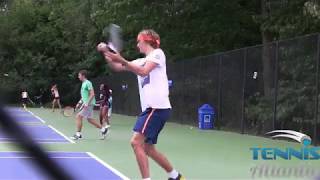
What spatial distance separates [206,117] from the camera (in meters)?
23.0

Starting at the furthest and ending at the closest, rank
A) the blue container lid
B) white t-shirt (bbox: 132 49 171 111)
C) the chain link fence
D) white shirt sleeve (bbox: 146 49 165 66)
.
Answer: the blue container lid
the chain link fence
white t-shirt (bbox: 132 49 171 111)
white shirt sleeve (bbox: 146 49 165 66)

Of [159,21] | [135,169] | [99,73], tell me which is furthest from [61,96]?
[135,169]

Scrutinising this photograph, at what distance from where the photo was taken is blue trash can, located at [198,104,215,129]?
22891 mm

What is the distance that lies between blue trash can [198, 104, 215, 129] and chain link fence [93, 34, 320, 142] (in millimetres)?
228

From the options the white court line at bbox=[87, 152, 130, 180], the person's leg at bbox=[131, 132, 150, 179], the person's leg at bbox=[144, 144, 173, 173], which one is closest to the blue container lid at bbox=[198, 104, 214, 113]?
the white court line at bbox=[87, 152, 130, 180]

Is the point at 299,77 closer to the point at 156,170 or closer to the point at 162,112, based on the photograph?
the point at 156,170

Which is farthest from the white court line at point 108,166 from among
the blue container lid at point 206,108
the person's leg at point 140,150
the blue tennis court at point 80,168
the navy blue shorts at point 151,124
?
the blue container lid at point 206,108

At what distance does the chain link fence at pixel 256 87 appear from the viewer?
1631 cm

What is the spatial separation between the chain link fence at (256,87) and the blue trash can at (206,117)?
0.23m

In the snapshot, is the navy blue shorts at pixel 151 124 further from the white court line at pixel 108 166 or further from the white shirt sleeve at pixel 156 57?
the white court line at pixel 108 166

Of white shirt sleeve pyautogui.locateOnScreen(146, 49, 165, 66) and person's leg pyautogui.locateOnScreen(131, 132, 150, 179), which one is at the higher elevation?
white shirt sleeve pyautogui.locateOnScreen(146, 49, 165, 66)

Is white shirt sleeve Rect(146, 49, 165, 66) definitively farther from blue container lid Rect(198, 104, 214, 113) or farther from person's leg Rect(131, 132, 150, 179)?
blue container lid Rect(198, 104, 214, 113)

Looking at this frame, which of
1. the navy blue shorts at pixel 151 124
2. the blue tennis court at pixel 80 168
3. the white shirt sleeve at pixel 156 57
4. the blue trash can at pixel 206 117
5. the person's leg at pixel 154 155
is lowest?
the blue trash can at pixel 206 117

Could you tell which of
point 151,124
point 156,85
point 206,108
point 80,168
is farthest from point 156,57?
point 206,108
